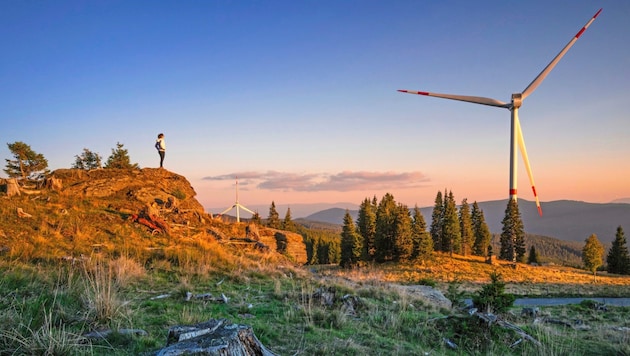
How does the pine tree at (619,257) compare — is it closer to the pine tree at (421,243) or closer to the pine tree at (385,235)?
the pine tree at (421,243)

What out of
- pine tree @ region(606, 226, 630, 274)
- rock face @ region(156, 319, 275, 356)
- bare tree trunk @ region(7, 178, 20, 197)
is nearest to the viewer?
rock face @ region(156, 319, 275, 356)

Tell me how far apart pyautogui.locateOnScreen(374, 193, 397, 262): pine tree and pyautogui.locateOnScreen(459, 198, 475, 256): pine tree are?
23372mm

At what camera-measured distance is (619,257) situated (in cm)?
6950

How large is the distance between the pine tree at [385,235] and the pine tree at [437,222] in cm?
1563

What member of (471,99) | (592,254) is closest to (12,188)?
(471,99)

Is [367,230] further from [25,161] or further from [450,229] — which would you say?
[25,161]

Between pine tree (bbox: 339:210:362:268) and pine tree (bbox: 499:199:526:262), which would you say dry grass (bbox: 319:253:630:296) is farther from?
pine tree (bbox: 339:210:362:268)

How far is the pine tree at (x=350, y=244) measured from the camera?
224 feet

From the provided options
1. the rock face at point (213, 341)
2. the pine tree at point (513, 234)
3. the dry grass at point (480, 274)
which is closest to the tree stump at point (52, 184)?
the rock face at point (213, 341)

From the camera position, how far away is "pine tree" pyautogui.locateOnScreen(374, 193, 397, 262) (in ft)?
225

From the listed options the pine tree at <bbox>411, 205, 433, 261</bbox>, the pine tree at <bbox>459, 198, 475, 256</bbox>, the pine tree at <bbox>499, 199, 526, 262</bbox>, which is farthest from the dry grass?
the pine tree at <bbox>459, 198, 475, 256</bbox>

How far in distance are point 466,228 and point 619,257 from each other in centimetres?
2983

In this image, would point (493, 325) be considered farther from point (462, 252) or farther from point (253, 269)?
point (462, 252)

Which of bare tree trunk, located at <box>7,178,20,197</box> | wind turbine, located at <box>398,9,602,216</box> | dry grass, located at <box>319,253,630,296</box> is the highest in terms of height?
wind turbine, located at <box>398,9,602,216</box>
